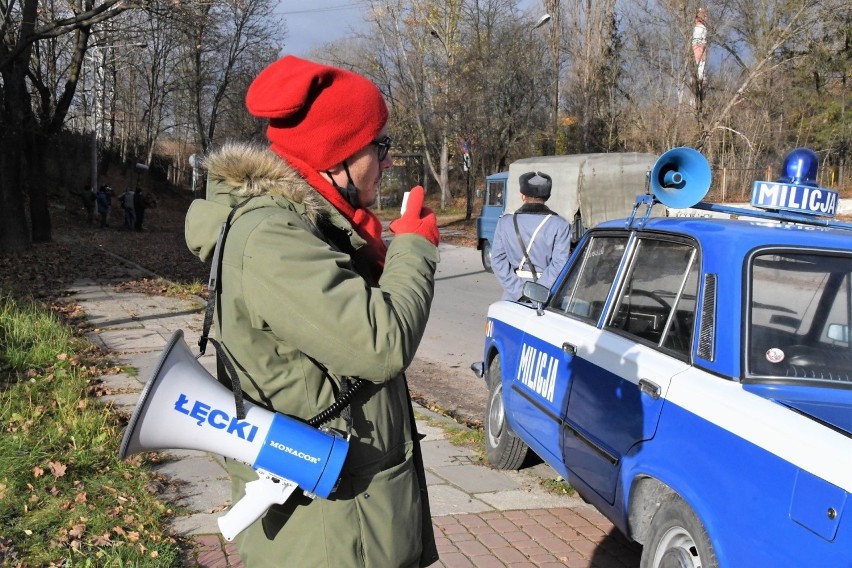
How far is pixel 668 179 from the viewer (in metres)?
3.95

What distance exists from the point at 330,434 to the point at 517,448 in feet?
11.5

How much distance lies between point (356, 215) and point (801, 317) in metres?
2.38

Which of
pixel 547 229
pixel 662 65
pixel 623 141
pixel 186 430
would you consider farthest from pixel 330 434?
pixel 623 141

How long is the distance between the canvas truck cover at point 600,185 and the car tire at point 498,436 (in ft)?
45.0

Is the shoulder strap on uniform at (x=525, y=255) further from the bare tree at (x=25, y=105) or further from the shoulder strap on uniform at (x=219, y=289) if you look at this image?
the bare tree at (x=25, y=105)

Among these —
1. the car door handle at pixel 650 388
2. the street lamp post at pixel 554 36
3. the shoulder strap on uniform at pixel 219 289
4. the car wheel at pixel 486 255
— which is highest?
the street lamp post at pixel 554 36

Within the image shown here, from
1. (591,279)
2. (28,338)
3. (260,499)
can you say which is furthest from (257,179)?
(28,338)

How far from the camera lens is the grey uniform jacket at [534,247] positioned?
636cm

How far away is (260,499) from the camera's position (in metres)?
1.76

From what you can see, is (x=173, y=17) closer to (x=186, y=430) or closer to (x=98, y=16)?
(x=98, y=16)

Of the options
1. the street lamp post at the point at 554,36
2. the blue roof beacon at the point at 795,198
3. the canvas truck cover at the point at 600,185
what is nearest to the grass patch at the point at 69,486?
the blue roof beacon at the point at 795,198

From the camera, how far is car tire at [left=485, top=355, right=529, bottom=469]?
16.7ft

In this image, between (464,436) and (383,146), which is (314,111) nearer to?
(383,146)

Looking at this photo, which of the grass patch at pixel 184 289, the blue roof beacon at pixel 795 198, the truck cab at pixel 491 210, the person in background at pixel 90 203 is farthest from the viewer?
the person in background at pixel 90 203
